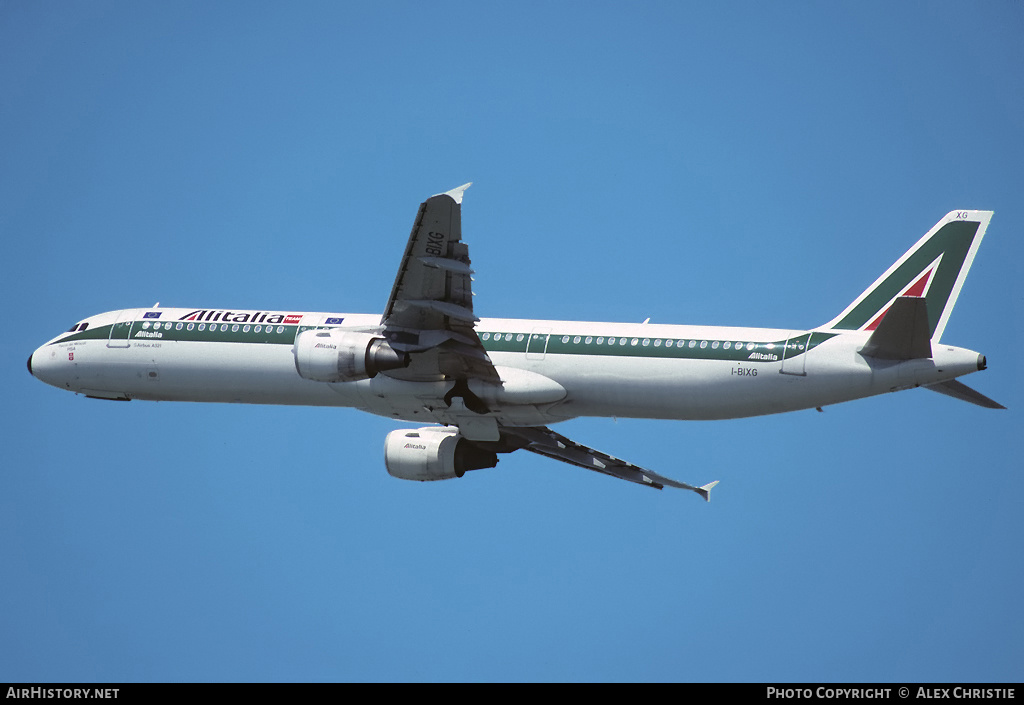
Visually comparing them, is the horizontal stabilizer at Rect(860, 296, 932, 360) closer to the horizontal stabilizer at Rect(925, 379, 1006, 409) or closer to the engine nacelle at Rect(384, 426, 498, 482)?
the horizontal stabilizer at Rect(925, 379, 1006, 409)

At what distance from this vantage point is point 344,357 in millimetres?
38594

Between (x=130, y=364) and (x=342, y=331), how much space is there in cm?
914

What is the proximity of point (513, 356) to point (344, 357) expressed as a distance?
5313mm

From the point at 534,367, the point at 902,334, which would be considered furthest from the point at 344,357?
the point at 902,334

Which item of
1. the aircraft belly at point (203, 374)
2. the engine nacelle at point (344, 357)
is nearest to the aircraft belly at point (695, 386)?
the engine nacelle at point (344, 357)

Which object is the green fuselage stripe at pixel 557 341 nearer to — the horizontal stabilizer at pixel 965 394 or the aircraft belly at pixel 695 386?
the aircraft belly at pixel 695 386

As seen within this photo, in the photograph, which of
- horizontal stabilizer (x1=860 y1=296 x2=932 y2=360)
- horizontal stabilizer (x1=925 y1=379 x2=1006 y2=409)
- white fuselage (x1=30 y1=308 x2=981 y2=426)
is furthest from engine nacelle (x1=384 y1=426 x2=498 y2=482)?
horizontal stabilizer (x1=925 y1=379 x2=1006 y2=409)

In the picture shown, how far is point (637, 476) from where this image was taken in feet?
157

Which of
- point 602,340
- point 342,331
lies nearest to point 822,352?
point 602,340

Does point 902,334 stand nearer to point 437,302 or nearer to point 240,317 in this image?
point 437,302

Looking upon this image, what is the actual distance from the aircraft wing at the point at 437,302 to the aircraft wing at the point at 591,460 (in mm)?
7282

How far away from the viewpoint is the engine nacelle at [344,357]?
38625 millimetres
